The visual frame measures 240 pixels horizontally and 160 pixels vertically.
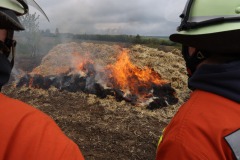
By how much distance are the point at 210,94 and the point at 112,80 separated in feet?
31.9

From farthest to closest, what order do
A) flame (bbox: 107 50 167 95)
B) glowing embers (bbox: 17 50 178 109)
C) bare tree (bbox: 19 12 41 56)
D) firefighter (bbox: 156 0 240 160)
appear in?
bare tree (bbox: 19 12 41 56), flame (bbox: 107 50 167 95), glowing embers (bbox: 17 50 178 109), firefighter (bbox: 156 0 240 160)

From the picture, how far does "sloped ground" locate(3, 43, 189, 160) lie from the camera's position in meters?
7.00

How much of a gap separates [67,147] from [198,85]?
0.89 metres

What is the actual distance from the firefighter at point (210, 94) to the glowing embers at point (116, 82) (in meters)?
8.07

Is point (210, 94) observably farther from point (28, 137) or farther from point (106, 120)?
point (106, 120)

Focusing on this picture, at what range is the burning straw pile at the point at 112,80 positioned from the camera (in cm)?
1052

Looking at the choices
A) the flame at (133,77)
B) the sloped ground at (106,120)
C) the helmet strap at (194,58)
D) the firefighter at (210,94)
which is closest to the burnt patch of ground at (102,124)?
the sloped ground at (106,120)

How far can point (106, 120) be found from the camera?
28.6ft

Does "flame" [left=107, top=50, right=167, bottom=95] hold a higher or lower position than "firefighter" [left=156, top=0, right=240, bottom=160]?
lower

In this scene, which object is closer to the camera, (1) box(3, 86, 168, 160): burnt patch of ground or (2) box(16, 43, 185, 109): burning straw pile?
(1) box(3, 86, 168, 160): burnt patch of ground

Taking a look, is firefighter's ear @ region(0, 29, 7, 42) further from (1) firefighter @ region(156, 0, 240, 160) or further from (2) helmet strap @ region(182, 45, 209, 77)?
(2) helmet strap @ region(182, 45, 209, 77)

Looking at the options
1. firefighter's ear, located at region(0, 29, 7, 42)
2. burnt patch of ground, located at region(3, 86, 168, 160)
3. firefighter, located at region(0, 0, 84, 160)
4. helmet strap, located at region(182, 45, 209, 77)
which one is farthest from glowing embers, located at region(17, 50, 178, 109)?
firefighter, located at region(0, 0, 84, 160)

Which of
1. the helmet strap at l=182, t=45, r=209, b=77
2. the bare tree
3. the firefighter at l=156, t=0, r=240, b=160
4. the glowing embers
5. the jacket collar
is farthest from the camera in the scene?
the bare tree

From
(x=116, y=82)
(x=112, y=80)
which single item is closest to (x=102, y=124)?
(x=116, y=82)
